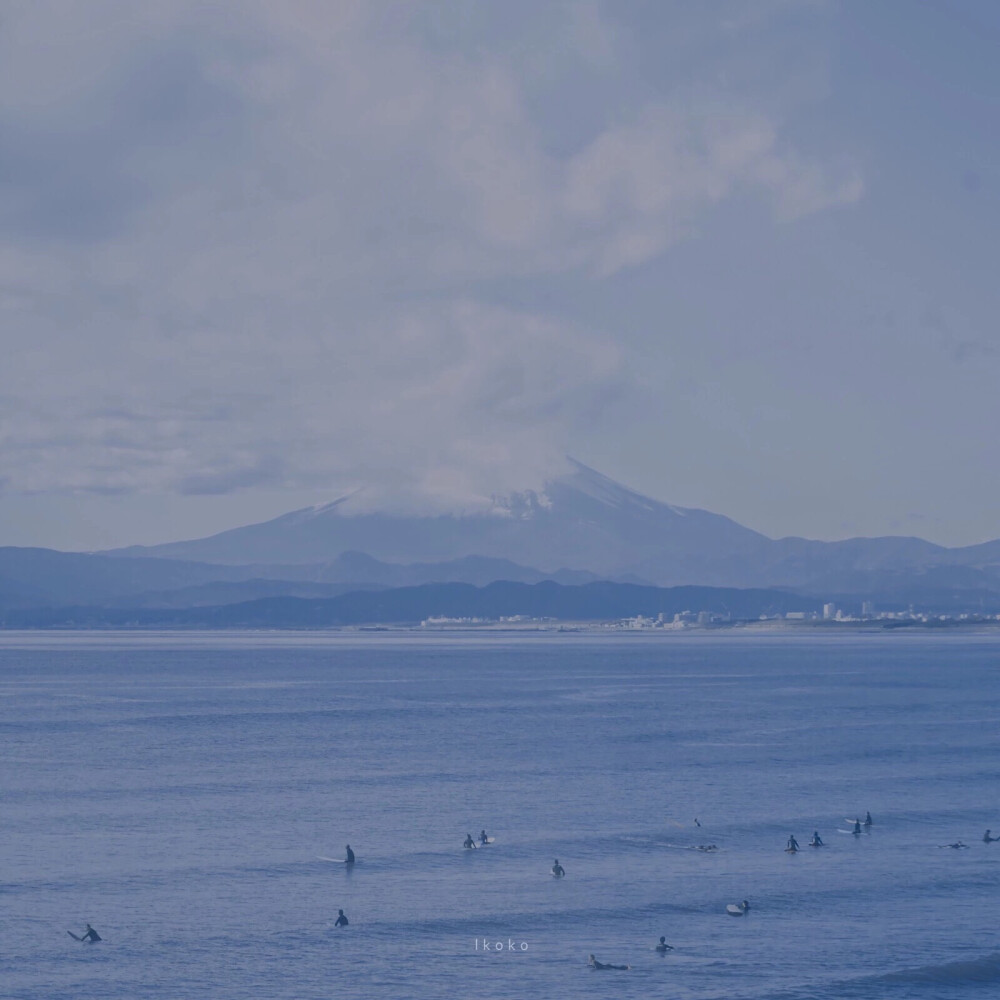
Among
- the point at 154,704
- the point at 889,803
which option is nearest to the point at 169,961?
the point at 889,803

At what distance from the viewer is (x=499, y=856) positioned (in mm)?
43156

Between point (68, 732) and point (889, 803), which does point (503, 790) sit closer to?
point (889, 803)

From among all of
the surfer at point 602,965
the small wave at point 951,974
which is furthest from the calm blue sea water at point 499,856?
the surfer at point 602,965

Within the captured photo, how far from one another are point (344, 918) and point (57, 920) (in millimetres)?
7513

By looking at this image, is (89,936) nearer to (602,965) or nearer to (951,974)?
(602,965)

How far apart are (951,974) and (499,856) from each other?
51.4 ft

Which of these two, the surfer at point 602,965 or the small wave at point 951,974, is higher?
the surfer at point 602,965

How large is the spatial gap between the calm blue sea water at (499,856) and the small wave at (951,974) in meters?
0.07

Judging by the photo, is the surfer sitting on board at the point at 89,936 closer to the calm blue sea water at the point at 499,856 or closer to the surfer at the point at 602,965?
the calm blue sea water at the point at 499,856

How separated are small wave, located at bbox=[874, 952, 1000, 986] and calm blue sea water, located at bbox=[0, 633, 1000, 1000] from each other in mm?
75

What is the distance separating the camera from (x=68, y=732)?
82.8 m

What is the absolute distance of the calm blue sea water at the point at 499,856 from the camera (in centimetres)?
3177

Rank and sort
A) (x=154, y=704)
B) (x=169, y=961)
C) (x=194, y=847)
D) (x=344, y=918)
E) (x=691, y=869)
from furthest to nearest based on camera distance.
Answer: (x=154, y=704), (x=194, y=847), (x=691, y=869), (x=344, y=918), (x=169, y=961)

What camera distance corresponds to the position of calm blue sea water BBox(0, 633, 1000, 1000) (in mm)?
31766
